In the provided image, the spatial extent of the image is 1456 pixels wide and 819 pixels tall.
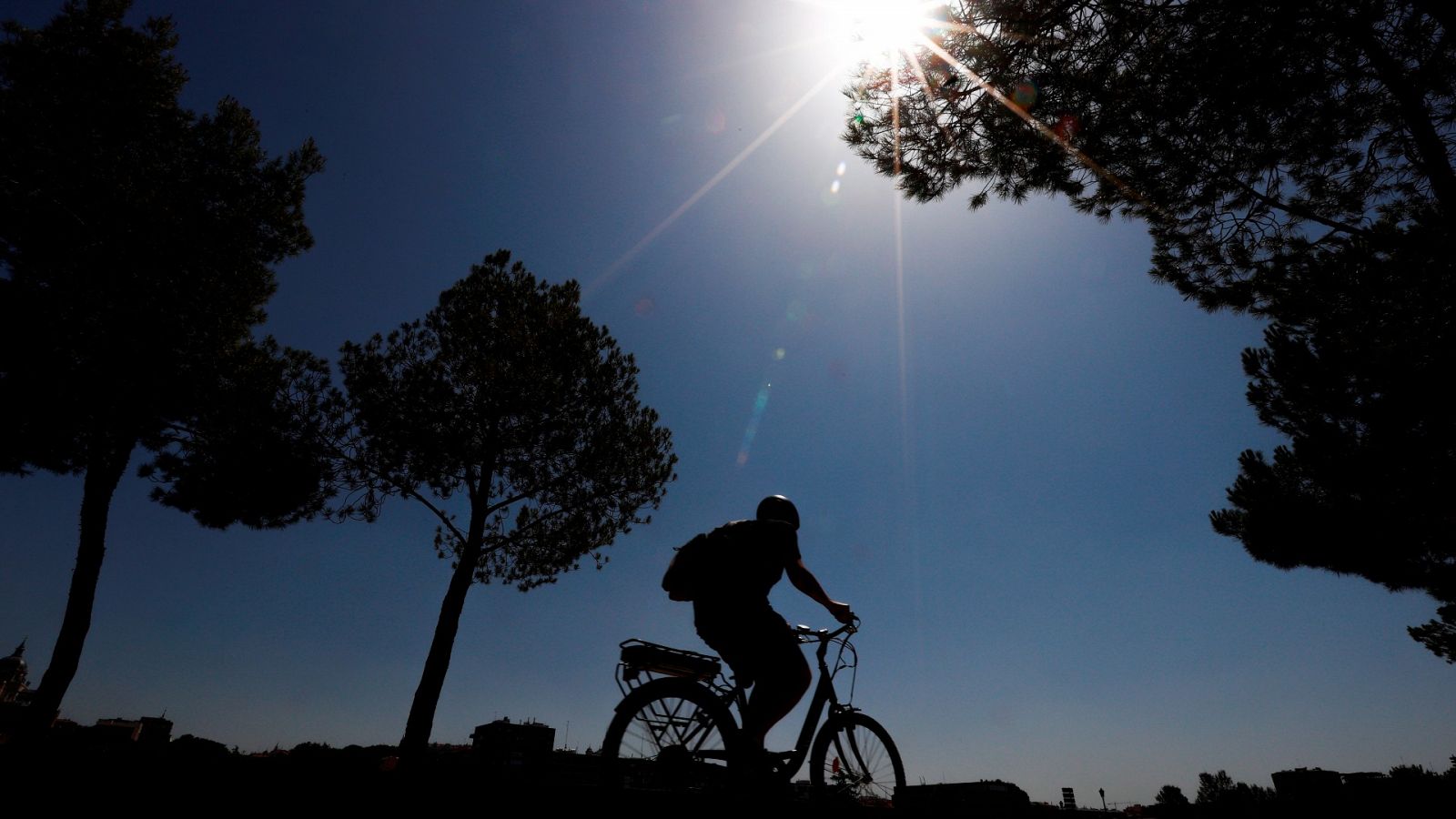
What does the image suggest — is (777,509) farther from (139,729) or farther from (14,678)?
(14,678)

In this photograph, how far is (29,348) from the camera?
10953 mm

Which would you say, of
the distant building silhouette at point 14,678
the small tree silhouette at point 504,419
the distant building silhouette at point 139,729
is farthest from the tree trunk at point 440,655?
the distant building silhouette at point 14,678

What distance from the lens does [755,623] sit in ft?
12.4

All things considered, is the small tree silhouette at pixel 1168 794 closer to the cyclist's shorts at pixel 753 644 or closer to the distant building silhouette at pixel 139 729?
the cyclist's shorts at pixel 753 644

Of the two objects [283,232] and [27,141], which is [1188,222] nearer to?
[283,232]

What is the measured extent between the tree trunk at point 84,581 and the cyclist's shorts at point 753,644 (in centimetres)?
1204

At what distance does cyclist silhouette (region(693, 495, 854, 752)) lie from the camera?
146 inches

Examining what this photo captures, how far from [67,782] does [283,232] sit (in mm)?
13940

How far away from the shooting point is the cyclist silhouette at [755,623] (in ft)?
12.2

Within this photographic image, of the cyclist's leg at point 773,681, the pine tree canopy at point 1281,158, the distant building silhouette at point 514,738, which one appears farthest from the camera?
the distant building silhouette at point 514,738

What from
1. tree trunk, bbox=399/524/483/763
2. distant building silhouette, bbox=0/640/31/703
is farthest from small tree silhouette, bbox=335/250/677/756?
distant building silhouette, bbox=0/640/31/703

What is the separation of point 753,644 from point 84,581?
13.6 metres

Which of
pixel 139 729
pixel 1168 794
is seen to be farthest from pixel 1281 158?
pixel 139 729

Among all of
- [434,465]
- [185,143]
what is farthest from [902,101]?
[185,143]
